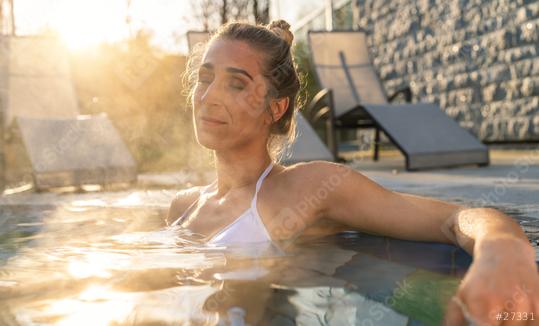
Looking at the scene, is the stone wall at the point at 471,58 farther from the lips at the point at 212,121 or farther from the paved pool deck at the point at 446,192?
the lips at the point at 212,121

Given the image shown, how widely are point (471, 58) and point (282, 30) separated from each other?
247 inches

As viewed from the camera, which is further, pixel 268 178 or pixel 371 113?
pixel 371 113

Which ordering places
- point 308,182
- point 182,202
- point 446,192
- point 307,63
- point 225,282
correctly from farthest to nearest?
point 307,63 < point 446,192 < point 182,202 < point 308,182 < point 225,282

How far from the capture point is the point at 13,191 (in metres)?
4.31

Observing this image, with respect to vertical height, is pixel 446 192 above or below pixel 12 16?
below

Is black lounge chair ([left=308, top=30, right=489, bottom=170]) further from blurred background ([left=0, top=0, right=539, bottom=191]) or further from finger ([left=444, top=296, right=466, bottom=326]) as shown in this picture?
finger ([left=444, top=296, right=466, bottom=326])

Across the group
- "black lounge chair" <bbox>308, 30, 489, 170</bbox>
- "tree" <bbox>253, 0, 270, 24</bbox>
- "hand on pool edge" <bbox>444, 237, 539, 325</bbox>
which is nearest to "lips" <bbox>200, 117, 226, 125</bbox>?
"hand on pool edge" <bbox>444, 237, 539, 325</bbox>

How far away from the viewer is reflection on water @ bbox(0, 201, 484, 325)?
106 cm

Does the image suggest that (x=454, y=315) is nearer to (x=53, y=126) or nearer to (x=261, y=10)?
(x=53, y=126)

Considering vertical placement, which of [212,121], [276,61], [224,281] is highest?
[276,61]

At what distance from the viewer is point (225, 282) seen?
51.8 inches

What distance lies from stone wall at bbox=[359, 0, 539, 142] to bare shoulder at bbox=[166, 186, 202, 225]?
5.55 m

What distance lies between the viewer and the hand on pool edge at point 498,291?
0.90m

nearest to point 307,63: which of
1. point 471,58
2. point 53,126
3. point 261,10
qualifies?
point 261,10
